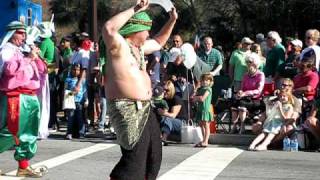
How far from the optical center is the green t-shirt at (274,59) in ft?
40.7

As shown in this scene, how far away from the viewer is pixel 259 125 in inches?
438

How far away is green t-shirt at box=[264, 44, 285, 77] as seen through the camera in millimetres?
12391

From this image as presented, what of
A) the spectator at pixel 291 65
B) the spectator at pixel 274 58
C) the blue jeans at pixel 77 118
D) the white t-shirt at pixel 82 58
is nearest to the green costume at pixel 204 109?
the spectator at pixel 274 58

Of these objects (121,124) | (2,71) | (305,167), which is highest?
(2,71)

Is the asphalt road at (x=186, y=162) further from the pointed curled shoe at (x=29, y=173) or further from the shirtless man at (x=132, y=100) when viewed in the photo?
the shirtless man at (x=132, y=100)

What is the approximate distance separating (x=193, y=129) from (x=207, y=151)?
36.4 inches

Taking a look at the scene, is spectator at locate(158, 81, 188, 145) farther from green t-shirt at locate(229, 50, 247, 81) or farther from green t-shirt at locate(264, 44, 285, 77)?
green t-shirt at locate(264, 44, 285, 77)

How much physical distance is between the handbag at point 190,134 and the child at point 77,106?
1974mm

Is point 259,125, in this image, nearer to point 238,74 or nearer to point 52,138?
point 238,74

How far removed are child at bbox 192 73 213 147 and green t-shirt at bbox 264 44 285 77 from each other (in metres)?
1.67

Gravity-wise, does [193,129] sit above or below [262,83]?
below

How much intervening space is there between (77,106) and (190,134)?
2.21 meters

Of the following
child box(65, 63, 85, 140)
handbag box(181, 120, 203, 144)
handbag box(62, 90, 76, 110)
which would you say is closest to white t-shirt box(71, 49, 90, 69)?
child box(65, 63, 85, 140)

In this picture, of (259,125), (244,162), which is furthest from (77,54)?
(244,162)
